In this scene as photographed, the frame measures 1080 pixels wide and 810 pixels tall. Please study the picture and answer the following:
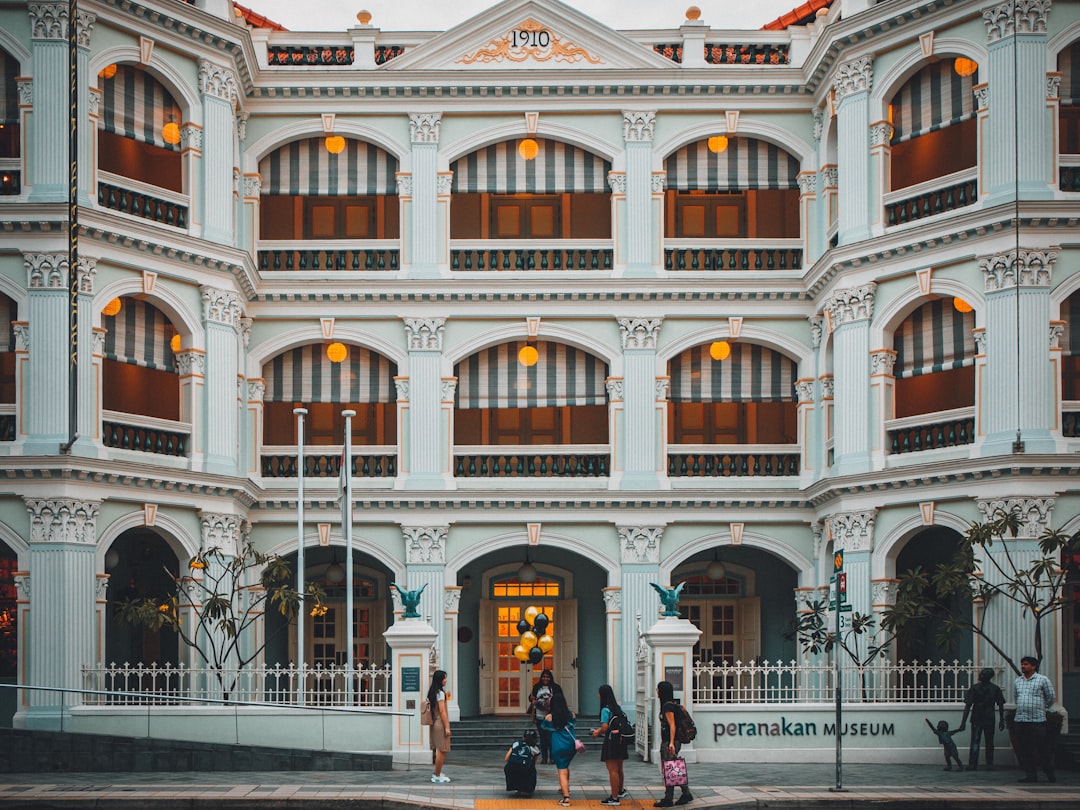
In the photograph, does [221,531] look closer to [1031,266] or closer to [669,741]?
[669,741]

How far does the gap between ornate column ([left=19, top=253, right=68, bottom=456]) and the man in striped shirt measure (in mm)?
16629

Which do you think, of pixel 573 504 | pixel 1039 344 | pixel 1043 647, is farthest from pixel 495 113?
pixel 1043 647

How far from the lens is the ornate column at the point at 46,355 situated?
2841 centimetres

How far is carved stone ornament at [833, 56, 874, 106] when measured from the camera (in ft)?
104

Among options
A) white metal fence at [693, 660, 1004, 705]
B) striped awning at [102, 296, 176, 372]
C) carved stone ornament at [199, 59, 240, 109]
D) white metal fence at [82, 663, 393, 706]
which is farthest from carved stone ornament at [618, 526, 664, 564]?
carved stone ornament at [199, 59, 240, 109]

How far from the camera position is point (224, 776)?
2411cm

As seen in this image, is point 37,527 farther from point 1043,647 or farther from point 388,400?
point 1043,647

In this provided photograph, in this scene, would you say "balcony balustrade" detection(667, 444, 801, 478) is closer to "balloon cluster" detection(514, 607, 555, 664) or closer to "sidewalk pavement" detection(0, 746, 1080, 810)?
"balloon cluster" detection(514, 607, 555, 664)

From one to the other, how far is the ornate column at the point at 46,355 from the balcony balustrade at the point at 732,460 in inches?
507

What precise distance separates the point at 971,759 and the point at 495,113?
1707 cm

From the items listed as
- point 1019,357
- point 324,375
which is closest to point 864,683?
point 1019,357

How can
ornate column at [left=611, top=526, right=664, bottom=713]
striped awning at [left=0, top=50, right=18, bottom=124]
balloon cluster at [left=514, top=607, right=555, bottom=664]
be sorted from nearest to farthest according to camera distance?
striped awning at [left=0, top=50, right=18, bottom=124] → balloon cluster at [left=514, top=607, right=555, bottom=664] → ornate column at [left=611, top=526, right=664, bottom=713]

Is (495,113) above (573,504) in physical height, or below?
above

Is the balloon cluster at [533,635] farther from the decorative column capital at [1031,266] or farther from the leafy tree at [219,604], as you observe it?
the decorative column capital at [1031,266]
